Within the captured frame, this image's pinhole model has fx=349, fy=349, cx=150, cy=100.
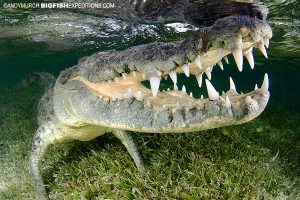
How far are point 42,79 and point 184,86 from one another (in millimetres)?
7605

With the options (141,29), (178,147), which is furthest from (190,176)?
(141,29)

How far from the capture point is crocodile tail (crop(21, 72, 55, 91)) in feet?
30.9

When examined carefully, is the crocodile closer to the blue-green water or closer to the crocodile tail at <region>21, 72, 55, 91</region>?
the crocodile tail at <region>21, 72, 55, 91</region>

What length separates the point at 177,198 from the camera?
15.4ft

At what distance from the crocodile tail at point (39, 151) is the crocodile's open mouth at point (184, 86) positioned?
132 centimetres

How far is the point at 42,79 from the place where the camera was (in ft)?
35.3

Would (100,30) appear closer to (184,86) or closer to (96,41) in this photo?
(96,41)

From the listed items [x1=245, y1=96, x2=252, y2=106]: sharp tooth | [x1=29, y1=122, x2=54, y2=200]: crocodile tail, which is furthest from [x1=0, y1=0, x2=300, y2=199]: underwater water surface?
[x1=245, y1=96, x2=252, y2=106]: sharp tooth

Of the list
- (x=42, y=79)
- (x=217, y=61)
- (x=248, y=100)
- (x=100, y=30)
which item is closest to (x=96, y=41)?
(x=100, y=30)

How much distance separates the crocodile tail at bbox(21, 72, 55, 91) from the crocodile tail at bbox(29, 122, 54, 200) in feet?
8.54

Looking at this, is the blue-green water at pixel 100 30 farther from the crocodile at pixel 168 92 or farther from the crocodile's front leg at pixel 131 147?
the crocodile at pixel 168 92

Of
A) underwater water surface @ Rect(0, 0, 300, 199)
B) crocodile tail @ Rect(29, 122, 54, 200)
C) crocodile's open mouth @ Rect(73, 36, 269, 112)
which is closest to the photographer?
crocodile's open mouth @ Rect(73, 36, 269, 112)

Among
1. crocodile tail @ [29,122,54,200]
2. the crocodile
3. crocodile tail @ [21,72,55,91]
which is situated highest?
the crocodile

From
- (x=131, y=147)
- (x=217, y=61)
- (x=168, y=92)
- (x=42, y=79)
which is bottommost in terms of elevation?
(x=42, y=79)
